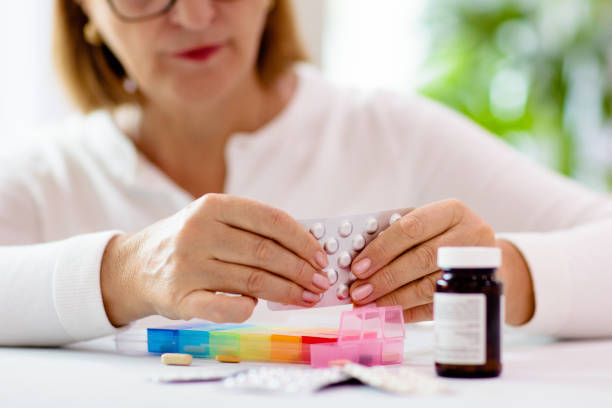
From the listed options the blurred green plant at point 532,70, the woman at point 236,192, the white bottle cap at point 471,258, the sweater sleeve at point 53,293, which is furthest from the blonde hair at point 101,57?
the blurred green plant at point 532,70

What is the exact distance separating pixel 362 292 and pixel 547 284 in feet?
1.04

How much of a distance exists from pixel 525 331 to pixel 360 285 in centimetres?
33

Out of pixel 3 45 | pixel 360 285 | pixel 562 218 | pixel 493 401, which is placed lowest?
pixel 493 401

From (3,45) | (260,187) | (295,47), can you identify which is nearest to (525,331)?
(260,187)

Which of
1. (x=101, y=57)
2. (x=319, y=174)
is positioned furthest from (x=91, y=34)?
(x=319, y=174)

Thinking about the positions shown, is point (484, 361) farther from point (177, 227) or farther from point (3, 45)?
point (3, 45)

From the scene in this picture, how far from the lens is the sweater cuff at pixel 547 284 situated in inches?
43.1

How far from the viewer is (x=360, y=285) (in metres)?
0.95

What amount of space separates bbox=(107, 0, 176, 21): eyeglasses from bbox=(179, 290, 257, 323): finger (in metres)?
0.63

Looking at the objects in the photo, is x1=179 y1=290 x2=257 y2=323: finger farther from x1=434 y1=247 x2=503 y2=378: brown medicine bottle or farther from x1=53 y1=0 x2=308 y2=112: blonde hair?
x1=53 y1=0 x2=308 y2=112: blonde hair

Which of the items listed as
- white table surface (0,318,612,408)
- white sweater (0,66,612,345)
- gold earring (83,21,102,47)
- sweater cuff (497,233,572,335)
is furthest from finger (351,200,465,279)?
gold earring (83,21,102,47)

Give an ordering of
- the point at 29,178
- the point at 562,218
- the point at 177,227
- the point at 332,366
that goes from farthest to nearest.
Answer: the point at 29,178, the point at 562,218, the point at 177,227, the point at 332,366

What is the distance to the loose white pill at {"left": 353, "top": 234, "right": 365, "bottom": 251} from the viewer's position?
3.06 feet

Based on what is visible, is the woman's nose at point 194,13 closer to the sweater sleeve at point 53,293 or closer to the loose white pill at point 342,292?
the sweater sleeve at point 53,293
